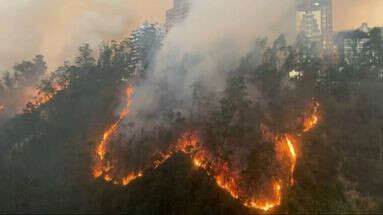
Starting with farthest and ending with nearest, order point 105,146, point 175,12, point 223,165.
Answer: point 175,12 → point 105,146 → point 223,165

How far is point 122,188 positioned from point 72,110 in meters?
26.5

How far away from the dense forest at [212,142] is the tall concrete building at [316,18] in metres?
42.5

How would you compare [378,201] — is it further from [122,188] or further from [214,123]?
[122,188]

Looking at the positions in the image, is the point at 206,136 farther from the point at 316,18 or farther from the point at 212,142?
the point at 316,18

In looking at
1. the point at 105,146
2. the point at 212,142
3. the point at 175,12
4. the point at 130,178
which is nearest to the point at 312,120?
the point at 212,142

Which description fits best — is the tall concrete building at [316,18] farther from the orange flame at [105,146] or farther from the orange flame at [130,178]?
the orange flame at [130,178]

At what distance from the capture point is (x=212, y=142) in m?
63.3

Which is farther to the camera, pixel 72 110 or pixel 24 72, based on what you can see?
pixel 24 72

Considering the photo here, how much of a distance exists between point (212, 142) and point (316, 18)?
79146mm

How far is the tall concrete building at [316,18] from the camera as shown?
12594cm

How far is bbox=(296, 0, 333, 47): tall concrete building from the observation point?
4958 inches

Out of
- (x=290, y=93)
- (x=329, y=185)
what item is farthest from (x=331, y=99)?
(x=329, y=185)

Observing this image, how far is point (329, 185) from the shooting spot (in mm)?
55750

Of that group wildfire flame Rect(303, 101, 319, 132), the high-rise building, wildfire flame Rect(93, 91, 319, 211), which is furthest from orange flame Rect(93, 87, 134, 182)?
the high-rise building
